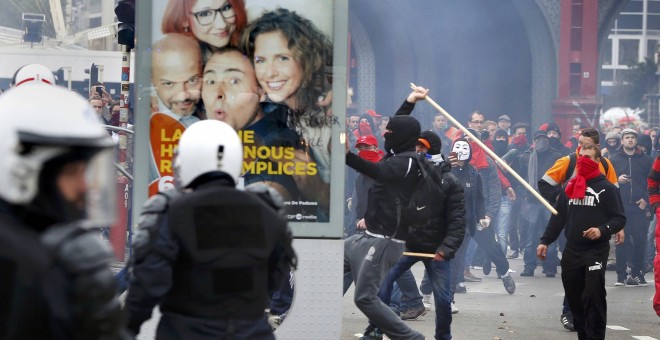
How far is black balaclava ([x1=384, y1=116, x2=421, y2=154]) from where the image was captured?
9320mm

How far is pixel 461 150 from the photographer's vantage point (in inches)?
540

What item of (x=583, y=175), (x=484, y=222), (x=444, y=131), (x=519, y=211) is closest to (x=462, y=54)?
(x=444, y=131)

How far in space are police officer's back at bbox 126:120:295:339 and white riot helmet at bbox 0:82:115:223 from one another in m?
1.56

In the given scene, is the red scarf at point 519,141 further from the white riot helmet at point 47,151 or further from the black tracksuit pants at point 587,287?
the white riot helmet at point 47,151

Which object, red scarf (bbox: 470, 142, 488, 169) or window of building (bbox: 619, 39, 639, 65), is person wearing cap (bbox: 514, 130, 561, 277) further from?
window of building (bbox: 619, 39, 639, 65)

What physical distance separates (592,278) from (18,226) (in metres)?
6.89

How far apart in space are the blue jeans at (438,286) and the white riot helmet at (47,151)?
6.76 meters

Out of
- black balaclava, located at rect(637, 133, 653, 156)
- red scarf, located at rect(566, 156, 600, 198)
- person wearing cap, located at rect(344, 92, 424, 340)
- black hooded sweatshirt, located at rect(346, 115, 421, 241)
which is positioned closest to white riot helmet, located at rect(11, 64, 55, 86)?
person wearing cap, located at rect(344, 92, 424, 340)

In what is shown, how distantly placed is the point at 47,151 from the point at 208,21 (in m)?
4.68

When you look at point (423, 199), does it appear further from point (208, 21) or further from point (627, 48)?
point (627, 48)

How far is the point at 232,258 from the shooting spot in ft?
14.6

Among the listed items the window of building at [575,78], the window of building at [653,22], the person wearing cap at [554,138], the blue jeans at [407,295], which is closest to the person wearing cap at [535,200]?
the person wearing cap at [554,138]

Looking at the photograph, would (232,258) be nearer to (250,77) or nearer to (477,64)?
(250,77)

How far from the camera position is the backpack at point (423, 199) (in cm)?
936
